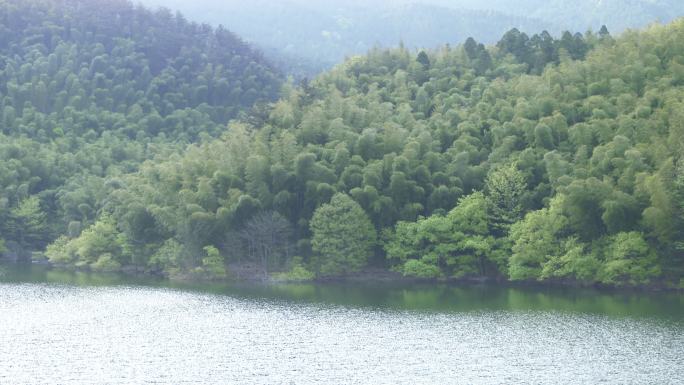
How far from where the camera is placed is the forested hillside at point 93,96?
74000 millimetres

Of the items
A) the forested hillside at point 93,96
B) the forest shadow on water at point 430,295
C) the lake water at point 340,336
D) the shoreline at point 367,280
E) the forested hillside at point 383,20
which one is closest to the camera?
the lake water at point 340,336

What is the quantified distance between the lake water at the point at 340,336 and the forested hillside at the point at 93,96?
22.5 metres

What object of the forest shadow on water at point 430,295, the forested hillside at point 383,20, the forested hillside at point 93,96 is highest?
the forested hillside at point 383,20

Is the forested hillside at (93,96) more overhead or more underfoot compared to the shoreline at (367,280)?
more overhead

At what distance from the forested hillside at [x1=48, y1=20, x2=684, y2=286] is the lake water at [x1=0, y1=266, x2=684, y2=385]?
372cm

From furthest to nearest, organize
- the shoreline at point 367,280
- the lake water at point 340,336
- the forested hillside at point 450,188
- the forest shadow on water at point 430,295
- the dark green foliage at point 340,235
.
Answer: the dark green foliage at point 340,235 → the shoreline at point 367,280 → the forested hillside at point 450,188 → the forest shadow on water at point 430,295 → the lake water at point 340,336

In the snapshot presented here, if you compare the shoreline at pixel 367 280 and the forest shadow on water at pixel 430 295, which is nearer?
the forest shadow on water at pixel 430 295

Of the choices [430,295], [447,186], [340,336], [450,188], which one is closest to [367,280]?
[450,188]

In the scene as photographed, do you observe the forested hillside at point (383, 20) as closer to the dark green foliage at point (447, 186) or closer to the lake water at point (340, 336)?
the dark green foliage at point (447, 186)

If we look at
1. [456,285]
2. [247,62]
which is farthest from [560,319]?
[247,62]

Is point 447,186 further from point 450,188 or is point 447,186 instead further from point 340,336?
point 340,336

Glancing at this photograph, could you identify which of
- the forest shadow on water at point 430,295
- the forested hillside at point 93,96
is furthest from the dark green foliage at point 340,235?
the forested hillside at point 93,96

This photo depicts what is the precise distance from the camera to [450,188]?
59.1 metres

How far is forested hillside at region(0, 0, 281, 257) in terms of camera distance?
7400 cm
